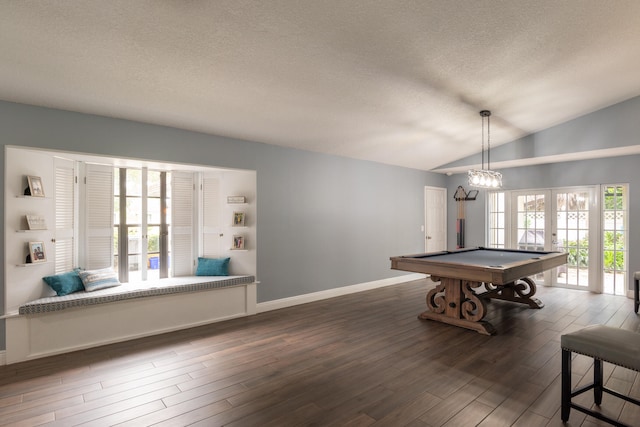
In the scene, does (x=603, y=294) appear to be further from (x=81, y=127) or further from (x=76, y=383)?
(x=81, y=127)

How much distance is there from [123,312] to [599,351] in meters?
4.22

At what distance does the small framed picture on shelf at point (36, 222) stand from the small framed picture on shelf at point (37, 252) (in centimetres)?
16

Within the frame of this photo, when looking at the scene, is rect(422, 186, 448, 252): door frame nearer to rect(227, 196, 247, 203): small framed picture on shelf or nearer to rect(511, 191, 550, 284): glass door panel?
rect(511, 191, 550, 284): glass door panel

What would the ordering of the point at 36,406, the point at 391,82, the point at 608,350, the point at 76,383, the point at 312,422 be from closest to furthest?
1. the point at 608,350
2. the point at 312,422
3. the point at 36,406
4. the point at 76,383
5. the point at 391,82

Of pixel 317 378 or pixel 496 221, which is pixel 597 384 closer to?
pixel 317 378

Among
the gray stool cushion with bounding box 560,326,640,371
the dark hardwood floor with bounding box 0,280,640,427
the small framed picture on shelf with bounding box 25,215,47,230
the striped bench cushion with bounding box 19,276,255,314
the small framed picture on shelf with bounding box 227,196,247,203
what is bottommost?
the dark hardwood floor with bounding box 0,280,640,427

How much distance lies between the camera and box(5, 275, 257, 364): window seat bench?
10.1ft

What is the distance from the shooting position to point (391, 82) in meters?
3.38

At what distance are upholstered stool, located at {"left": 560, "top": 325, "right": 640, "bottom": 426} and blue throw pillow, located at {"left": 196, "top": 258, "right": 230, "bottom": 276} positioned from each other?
382cm

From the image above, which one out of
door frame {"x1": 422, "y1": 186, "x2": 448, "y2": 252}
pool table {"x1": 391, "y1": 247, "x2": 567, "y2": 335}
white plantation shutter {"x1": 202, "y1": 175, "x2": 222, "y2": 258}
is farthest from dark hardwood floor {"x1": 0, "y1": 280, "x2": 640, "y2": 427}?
door frame {"x1": 422, "y1": 186, "x2": 448, "y2": 252}

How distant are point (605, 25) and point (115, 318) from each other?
18.1ft

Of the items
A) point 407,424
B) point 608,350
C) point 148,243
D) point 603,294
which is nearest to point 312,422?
point 407,424

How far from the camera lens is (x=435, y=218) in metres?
7.50

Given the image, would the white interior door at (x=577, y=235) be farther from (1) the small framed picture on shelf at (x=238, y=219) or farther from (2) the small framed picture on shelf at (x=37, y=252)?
(2) the small framed picture on shelf at (x=37, y=252)
